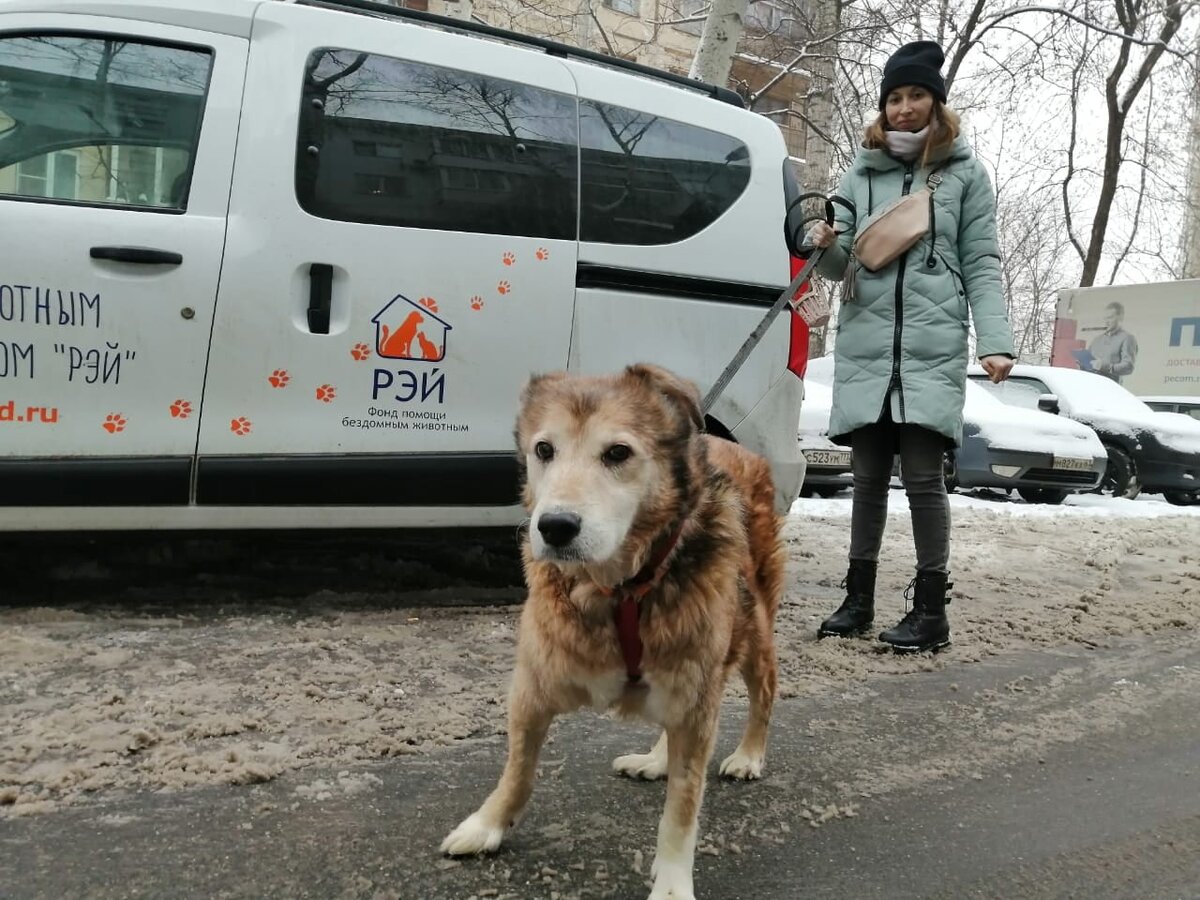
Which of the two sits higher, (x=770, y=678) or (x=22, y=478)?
(x=22, y=478)

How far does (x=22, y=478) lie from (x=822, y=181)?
1387cm

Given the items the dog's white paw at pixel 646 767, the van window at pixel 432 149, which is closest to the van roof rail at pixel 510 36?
the van window at pixel 432 149

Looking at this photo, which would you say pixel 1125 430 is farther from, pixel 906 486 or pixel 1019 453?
pixel 906 486

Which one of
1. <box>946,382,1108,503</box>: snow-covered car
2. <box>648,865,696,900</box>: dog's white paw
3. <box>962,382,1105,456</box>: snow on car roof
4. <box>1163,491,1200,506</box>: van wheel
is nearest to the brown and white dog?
<box>648,865,696,900</box>: dog's white paw

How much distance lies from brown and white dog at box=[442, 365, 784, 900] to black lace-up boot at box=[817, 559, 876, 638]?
1.91m

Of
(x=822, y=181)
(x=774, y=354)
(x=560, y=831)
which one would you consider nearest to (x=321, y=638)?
(x=560, y=831)

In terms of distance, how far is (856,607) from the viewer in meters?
4.20

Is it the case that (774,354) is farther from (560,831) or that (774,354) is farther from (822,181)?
(822,181)

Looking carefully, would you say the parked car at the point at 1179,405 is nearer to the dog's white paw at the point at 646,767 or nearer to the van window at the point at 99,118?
the dog's white paw at the point at 646,767

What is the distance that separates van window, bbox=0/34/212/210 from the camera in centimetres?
340

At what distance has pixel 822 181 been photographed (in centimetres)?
1519

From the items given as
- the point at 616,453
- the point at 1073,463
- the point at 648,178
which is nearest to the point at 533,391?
the point at 616,453

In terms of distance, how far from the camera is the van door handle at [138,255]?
133 inches

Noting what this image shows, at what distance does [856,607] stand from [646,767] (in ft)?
6.24
